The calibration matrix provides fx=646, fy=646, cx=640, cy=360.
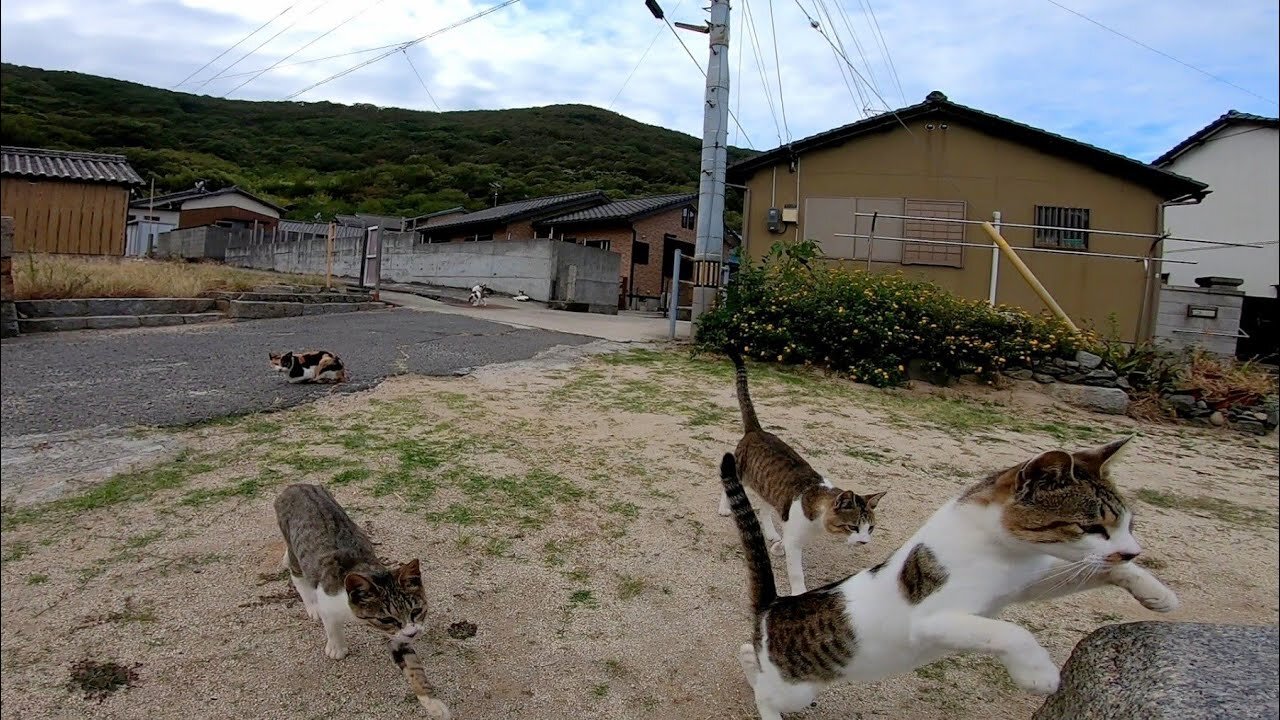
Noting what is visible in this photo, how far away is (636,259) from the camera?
1995cm

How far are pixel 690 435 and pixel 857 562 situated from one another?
1.36m

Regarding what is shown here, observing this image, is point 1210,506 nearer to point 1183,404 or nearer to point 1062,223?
→ point 1183,404

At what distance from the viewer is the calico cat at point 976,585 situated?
3.72 ft

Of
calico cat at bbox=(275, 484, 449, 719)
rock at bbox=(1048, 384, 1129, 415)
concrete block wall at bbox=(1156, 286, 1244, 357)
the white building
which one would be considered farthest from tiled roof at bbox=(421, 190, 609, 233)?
the white building

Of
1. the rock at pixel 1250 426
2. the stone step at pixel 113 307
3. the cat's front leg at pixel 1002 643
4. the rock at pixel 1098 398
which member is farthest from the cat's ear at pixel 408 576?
the rock at pixel 1098 398

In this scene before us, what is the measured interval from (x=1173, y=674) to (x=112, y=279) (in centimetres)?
257

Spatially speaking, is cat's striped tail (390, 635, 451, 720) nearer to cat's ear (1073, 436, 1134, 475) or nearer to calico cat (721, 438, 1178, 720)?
calico cat (721, 438, 1178, 720)

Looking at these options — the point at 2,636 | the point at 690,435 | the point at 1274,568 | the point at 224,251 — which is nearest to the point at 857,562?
the point at 690,435

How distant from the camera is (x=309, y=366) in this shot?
2.58m

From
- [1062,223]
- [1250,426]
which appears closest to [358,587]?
[1250,426]

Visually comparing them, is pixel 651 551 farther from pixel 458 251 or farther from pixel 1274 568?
pixel 458 251

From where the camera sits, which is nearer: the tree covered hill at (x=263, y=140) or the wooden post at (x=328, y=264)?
the tree covered hill at (x=263, y=140)

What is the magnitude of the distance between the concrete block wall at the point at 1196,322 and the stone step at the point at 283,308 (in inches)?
124

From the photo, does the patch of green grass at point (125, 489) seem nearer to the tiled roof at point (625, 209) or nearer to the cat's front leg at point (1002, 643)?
the cat's front leg at point (1002, 643)
